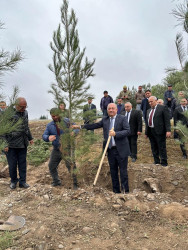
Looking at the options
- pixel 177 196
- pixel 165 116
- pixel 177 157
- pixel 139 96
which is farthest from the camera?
pixel 139 96

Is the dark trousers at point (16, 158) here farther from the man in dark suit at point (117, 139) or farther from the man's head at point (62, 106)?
the man in dark suit at point (117, 139)

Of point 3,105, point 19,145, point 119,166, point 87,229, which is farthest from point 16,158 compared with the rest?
point 87,229

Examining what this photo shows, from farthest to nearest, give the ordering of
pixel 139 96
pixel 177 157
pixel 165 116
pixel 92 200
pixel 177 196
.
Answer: pixel 139 96
pixel 177 157
pixel 165 116
pixel 177 196
pixel 92 200

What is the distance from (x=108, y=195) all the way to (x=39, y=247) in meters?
1.68

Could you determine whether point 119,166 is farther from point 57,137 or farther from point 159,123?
point 159,123

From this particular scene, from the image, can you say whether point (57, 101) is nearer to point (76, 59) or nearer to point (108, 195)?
point (76, 59)

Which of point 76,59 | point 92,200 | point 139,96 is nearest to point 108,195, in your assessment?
point 92,200

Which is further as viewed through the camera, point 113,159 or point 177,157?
point 177,157

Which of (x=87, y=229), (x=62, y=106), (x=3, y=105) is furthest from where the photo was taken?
(x=62, y=106)

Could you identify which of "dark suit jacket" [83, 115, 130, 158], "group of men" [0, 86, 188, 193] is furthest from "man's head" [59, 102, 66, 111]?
"dark suit jacket" [83, 115, 130, 158]

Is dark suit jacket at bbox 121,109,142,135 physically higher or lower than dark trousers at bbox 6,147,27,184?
higher

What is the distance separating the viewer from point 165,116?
5797 mm

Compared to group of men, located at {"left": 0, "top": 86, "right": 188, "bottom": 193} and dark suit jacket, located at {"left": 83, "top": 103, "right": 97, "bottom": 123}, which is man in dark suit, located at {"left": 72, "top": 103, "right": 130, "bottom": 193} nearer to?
group of men, located at {"left": 0, "top": 86, "right": 188, "bottom": 193}

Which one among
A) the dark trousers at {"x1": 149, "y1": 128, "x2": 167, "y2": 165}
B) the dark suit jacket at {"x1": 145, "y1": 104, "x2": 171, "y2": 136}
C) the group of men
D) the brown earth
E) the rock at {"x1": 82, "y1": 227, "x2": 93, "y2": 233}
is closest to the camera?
the brown earth
